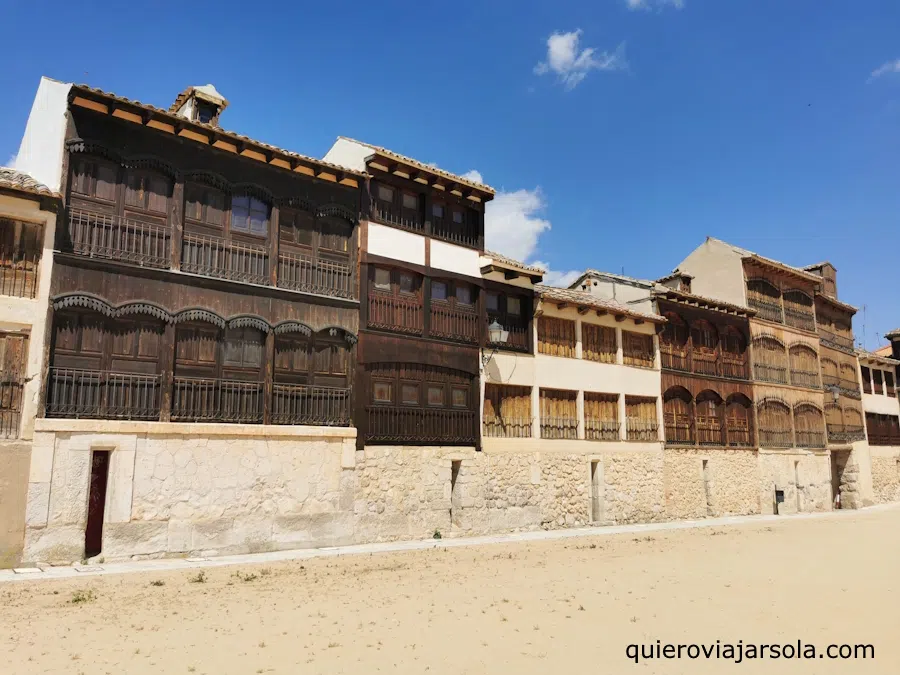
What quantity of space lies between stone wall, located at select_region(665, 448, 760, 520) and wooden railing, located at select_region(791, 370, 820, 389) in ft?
18.1

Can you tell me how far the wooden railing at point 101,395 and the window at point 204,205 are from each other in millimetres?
3943

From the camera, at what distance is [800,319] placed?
115 feet

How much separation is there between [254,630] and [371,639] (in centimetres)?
158

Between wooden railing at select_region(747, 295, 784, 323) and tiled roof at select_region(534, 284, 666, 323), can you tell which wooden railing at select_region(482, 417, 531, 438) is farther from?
wooden railing at select_region(747, 295, 784, 323)

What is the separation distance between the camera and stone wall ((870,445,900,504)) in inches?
1485

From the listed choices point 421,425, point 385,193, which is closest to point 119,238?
point 385,193

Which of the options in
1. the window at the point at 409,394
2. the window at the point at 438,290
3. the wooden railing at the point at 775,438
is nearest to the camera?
the window at the point at 409,394

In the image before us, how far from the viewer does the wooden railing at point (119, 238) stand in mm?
14547

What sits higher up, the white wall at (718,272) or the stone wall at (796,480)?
the white wall at (718,272)

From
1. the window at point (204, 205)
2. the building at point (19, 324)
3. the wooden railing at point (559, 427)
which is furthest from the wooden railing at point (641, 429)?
the building at point (19, 324)

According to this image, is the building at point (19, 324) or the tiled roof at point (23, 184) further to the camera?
the tiled roof at point (23, 184)

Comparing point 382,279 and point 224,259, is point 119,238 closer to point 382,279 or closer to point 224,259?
point 224,259

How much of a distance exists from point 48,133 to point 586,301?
16579 millimetres

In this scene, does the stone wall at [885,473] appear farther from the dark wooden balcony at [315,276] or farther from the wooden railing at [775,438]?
the dark wooden balcony at [315,276]
